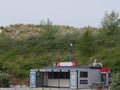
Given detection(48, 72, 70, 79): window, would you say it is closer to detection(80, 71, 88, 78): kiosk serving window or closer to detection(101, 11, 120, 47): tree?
detection(80, 71, 88, 78): kiosk serving window

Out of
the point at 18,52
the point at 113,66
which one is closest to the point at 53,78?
the point at 113,66

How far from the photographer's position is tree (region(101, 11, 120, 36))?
73.4 metres

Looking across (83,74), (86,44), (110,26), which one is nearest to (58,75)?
(83,74)

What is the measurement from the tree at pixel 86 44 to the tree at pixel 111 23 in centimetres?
1219

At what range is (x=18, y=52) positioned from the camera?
7300cm

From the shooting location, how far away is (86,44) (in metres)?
58.9

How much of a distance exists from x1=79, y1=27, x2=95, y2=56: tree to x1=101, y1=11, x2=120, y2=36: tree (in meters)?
12.2

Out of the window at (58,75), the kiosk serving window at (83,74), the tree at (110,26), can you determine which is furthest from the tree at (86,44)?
the kiosk serving window at (83,74)

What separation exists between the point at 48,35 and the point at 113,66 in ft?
94.2

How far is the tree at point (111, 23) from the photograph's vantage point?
7344 centimetres

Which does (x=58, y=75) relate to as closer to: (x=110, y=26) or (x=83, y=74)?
(x=83, y=74)

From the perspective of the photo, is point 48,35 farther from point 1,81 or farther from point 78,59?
point 1,81

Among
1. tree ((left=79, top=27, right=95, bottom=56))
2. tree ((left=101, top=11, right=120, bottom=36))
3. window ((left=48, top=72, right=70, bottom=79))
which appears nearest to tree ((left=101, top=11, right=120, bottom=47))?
tree ((left=101, top=11, right=120, bottom=36))

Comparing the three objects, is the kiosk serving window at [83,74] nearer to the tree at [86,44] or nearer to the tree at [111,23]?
the tree at [86,44]
